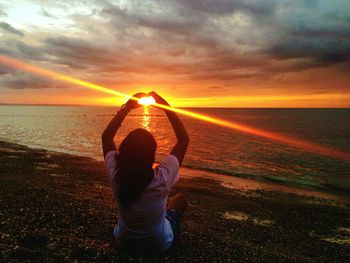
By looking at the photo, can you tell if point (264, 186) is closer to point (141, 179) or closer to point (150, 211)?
point (150, 211)

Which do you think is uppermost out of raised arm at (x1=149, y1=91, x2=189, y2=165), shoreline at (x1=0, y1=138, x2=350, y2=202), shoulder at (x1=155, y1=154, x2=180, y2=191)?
raised arm at (x1=149, y1=91, x2=189, y2=165)

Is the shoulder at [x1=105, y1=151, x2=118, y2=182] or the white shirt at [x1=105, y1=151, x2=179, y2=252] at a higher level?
the shoulder at [x1=105, y1=151, x2=118, y2=182]

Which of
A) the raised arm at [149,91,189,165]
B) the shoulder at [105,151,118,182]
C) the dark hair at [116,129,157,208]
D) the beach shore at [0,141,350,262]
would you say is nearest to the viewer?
the dark hair at [116,129,157,208]

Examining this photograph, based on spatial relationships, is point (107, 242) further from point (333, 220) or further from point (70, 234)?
point (333, 220)

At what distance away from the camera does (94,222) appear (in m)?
9.52

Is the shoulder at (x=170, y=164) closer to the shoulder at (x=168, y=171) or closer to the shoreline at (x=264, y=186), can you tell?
the shoulder at (x=168, y=171)

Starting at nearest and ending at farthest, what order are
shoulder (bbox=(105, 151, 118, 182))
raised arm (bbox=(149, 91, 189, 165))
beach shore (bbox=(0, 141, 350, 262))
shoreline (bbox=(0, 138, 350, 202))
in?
1. shoulder (bbox=(105, 151, 118, 182))
2. raised arm (bbox=(149, 91, 189, 165))
3. beach shore (bbox=(0, 141, 350, 262))
4. shoreline (bbox=(0, 138, 350, 202))

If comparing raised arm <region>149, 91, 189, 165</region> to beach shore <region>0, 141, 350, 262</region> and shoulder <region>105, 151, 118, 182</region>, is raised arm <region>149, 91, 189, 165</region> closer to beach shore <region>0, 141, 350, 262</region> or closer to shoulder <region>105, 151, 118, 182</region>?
shoulder <region>105, 151, 118, 182</region>

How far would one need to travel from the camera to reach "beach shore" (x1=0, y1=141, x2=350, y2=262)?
7.15m

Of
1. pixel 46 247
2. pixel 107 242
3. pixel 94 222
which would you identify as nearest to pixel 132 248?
pixel 107 242

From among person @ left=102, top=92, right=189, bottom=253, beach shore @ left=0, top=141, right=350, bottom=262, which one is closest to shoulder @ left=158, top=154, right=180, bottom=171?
person @ left=102, top=92, right=189, bottom=253

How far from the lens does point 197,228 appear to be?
10867 mm

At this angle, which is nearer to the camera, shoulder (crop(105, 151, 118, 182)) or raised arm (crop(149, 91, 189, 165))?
shoulder (crop(105, 151, 118, 182))

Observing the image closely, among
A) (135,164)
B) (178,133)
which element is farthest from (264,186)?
(135,164)
